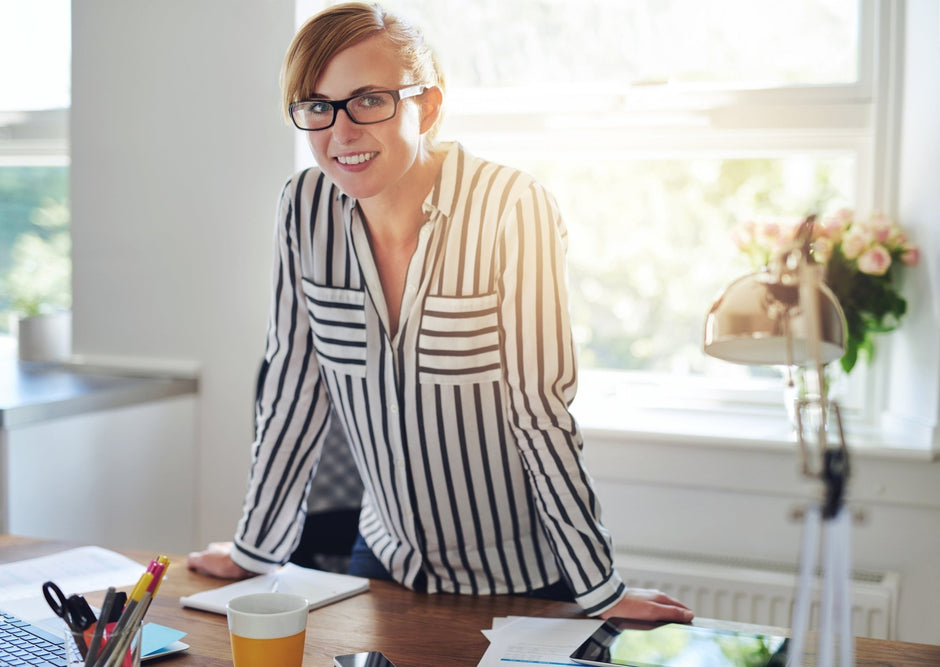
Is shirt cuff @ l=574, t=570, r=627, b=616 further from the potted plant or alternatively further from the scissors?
the potted plant

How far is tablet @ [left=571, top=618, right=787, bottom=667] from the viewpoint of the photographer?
3.50 feet

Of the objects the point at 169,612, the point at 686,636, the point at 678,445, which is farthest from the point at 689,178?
the point at 169,612

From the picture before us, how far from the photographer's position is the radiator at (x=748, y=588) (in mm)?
1953

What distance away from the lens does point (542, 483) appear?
51.3 inches

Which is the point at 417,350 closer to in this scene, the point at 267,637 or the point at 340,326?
the point at 340,326

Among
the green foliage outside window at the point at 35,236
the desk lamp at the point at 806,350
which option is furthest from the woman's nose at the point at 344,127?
the green foliage outside window at the point at 35,236

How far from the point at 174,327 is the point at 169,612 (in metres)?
1.39

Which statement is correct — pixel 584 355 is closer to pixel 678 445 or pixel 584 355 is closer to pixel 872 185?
pixel 678 445

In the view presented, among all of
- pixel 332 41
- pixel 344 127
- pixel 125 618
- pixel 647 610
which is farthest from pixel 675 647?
pixel 332 41

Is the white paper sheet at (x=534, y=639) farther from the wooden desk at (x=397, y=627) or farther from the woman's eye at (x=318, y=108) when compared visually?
the woman's eye at (x=318, y=108)

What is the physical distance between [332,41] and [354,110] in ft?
0.31

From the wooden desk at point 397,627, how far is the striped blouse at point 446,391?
0.27 feet

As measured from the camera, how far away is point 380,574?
1482 millimetres

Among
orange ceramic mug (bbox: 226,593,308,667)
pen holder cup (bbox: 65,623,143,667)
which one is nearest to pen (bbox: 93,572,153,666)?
pen holder cup (bbox: 65,623,143,667)
